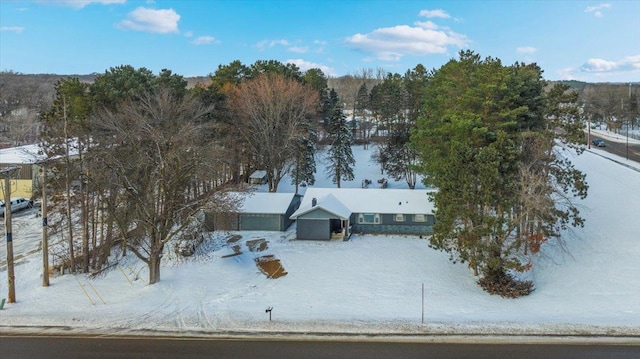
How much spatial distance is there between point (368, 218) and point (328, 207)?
3.33 meters

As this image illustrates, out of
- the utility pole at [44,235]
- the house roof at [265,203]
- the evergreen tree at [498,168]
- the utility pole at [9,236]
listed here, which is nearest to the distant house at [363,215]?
the house roof at [265,203]

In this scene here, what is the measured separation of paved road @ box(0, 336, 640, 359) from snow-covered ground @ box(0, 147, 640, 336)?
3.71ft

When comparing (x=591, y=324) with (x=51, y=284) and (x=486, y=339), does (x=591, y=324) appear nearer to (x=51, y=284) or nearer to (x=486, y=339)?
(x=486, y=339)

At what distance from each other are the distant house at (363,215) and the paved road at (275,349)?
15044 millimetres

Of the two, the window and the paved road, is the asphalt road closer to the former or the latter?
the window

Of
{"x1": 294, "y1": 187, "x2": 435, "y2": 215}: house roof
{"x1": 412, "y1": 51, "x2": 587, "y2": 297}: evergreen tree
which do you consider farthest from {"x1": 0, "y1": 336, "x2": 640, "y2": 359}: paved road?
{"x1": 294, "y1": 187, "x2": 435, "y2": 215}: house roof

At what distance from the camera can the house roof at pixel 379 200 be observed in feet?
104

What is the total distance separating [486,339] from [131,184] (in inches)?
650

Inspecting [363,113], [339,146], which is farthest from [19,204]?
[363,113]

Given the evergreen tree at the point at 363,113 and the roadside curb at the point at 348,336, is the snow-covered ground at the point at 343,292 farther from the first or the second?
the evergreen tree at the point at 363,113

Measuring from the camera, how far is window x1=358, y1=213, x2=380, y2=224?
31.9 metres

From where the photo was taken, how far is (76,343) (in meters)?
15.3

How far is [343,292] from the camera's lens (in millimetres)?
21359

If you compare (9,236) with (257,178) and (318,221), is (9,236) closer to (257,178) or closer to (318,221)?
(318,221)
